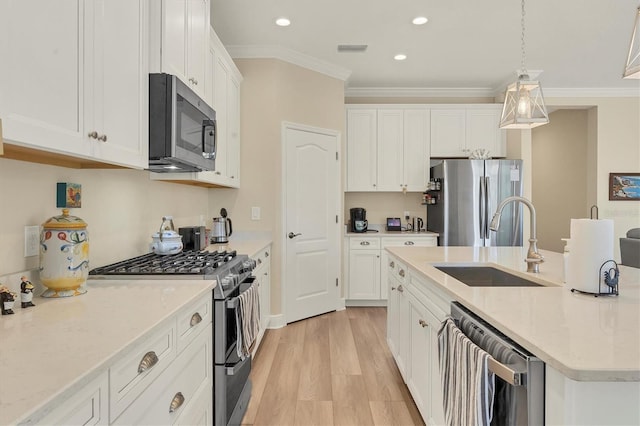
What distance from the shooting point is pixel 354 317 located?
422cm

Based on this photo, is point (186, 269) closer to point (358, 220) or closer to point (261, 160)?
point (261, 160)

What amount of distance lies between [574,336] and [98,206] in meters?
2.08

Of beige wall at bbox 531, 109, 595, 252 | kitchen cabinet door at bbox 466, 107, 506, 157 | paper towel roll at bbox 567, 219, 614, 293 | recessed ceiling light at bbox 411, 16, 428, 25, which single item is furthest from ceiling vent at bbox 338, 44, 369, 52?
beige wall at bbox 531, 109, 595, 252

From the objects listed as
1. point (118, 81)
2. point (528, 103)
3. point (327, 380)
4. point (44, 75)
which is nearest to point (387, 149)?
point (528, 103)

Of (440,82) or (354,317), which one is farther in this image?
(440,82)

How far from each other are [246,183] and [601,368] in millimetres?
3414

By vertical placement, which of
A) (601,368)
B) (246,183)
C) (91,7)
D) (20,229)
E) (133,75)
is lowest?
(601,368)

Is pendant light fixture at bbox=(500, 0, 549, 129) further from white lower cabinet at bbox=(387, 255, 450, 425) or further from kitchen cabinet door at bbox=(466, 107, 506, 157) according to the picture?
kitchen cabinet door at bbox=(466, 107, 506, 157)

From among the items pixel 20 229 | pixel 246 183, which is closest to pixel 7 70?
pixel 20 229

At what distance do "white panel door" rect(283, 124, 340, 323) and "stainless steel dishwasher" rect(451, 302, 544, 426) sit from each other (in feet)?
9.32

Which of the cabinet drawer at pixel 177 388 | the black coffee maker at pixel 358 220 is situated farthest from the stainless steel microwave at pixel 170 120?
the black coffee maker at pixel 358 220

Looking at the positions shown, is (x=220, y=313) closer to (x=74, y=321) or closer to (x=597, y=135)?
(x=74, y=321)

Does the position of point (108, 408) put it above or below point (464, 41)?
below

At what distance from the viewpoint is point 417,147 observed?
4.97 meters
